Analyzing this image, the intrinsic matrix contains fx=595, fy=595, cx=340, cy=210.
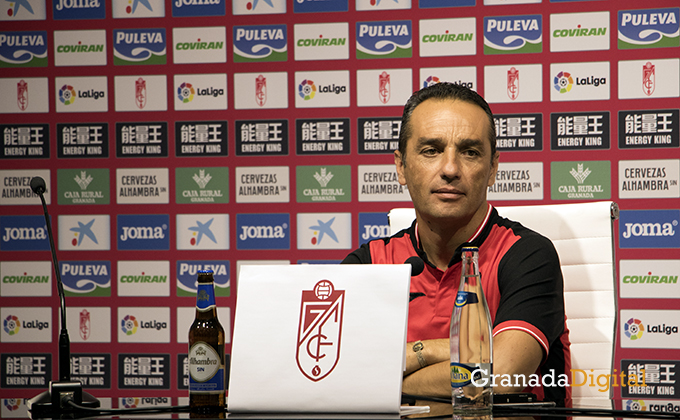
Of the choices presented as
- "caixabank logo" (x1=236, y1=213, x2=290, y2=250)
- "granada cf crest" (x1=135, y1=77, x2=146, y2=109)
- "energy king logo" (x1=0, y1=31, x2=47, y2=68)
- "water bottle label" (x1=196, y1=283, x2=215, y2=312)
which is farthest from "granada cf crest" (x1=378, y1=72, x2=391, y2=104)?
"water bottle label" (x1=196, y1=283, x2=215, y2=312)

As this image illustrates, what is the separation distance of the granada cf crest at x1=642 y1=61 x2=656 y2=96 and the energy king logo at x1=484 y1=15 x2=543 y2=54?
477mm

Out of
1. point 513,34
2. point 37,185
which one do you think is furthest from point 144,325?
point 513,34

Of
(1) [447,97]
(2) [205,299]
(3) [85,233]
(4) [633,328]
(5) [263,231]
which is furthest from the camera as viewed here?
(3) [85,233]

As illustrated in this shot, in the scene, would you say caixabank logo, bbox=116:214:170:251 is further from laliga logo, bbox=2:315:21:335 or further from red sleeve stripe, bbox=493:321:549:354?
red sleeve stripe, bbox=493:321:549:354

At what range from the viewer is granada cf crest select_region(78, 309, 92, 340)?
302cm

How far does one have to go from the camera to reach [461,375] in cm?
Answer: 83

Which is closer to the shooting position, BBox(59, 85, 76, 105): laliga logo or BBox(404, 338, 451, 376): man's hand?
BBox(404, 338, 451, 376): man's hand

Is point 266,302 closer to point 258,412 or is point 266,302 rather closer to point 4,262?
point 258,412

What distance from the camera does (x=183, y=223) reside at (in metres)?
2.98

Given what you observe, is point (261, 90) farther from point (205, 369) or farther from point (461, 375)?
point (461, 375)

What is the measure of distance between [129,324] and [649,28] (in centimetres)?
287

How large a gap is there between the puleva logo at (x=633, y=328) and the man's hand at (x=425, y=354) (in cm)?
187

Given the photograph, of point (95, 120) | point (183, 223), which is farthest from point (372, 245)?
point (95, 120)

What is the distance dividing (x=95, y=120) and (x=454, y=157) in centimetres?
232
